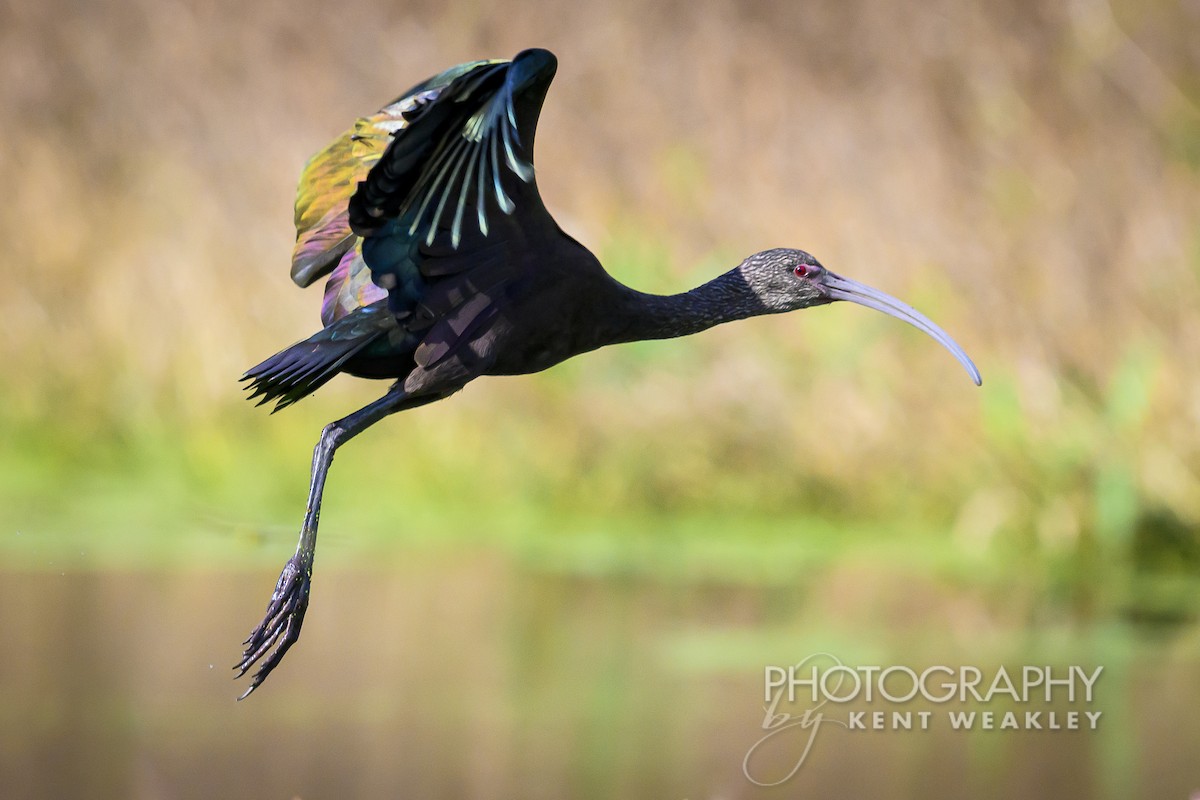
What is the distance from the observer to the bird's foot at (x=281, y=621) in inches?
185

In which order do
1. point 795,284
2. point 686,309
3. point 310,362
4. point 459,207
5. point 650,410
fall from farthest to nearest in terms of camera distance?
point 650,410, point 795,284, point 686,309, point 310,362, point 459,207

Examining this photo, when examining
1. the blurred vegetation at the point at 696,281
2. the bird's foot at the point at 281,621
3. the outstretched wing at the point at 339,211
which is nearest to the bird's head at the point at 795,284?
the outstretched wing at the point at 339,211

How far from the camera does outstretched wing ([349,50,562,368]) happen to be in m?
4.38

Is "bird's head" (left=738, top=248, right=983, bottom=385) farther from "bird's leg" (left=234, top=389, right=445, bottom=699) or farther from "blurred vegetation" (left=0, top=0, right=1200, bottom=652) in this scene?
"blurred vegetation" (left=0, top=0, right=1200, bottom=652)

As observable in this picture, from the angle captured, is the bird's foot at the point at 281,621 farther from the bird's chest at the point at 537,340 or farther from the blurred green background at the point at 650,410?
the blurred green background at the point at 650,410

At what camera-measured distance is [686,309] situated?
18.0 feet

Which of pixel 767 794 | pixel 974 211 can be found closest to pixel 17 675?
pixel 767 794

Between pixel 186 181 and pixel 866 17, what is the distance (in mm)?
4271

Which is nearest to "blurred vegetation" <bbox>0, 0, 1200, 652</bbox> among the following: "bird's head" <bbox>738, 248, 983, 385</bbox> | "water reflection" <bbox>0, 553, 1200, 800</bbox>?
"water reflection" <bbox>0, 553, 1200, 800</bbox>

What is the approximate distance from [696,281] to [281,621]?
5.50 metres

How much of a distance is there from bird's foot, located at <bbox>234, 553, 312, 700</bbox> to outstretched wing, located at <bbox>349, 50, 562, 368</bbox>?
0.71 metres

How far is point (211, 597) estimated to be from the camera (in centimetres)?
884

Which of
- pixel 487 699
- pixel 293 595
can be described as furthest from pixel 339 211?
pixel 487 699

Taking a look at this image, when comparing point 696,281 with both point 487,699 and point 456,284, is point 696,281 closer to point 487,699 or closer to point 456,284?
point 487,699
